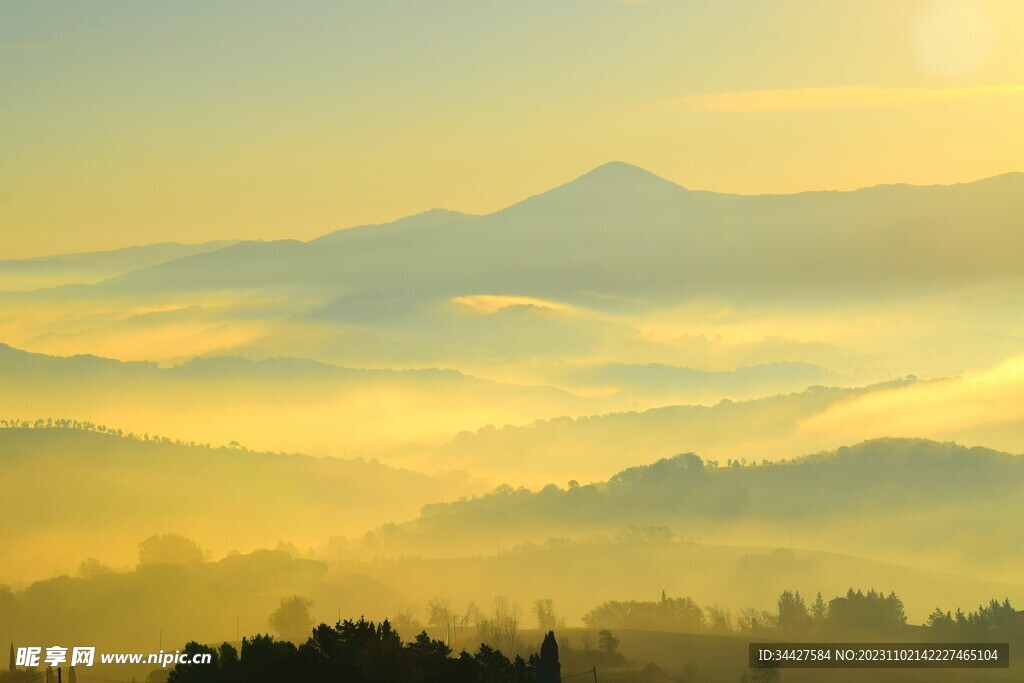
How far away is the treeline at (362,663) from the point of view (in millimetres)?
158250

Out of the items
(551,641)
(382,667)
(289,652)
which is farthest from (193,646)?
(551,641)

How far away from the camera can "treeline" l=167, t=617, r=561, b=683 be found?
158 meters

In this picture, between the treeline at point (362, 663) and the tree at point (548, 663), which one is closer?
the treeline at point (362, 663)

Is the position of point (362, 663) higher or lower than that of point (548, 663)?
higher

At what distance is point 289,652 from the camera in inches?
6718

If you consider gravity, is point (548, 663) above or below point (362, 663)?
below

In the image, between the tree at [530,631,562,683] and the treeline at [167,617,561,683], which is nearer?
the treeline at [167,617,561,683]

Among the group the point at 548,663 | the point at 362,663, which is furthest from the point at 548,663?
the point at 362,663

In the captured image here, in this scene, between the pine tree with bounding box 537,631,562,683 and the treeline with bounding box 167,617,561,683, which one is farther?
the pine tree with bounding box 537,631,562,683

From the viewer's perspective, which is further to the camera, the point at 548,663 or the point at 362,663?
the point at 362,663

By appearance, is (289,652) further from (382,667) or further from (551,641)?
(551,641)

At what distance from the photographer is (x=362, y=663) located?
16500 cm

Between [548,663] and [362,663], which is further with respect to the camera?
[362,663]

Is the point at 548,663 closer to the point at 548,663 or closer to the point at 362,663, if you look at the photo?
the point at 548,663
